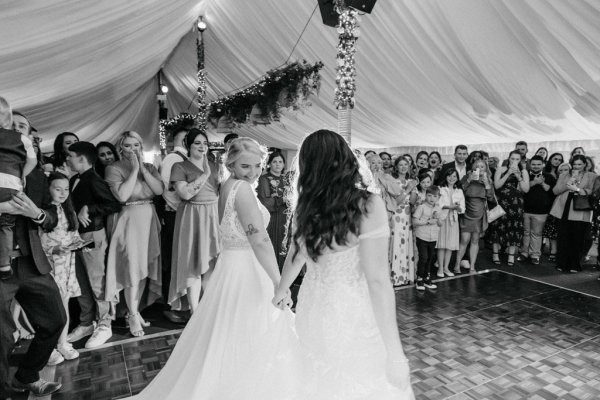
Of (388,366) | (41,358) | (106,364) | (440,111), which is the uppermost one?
(440,111)

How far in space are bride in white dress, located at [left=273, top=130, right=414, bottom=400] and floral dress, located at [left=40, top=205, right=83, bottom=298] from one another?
1.84 meters

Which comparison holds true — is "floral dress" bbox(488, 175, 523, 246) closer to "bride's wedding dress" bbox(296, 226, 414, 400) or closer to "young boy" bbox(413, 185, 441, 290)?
"young boy" bbox(413, 185, 441, 290)

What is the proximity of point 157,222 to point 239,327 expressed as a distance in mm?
1645

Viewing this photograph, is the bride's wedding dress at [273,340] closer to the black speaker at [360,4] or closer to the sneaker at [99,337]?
the sneaker at [99,337]

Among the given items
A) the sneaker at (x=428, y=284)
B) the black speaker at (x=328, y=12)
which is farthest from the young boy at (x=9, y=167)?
the sneaker at (x=428, y=284)

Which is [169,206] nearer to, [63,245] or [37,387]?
[63,245]

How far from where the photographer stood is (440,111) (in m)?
6.54

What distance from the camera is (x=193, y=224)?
3084 mm

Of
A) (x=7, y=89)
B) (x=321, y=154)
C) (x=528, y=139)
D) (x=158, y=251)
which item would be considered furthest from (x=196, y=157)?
(x=528, y=139)

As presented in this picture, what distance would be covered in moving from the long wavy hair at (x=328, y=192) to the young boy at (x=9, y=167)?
4.50 feet

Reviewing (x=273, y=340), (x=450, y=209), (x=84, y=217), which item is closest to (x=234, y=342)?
(x=273, y=340)

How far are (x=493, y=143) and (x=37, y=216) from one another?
856 centimetres

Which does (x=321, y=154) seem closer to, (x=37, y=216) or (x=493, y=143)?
(x=37, y=216)

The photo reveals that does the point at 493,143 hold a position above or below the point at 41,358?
above
